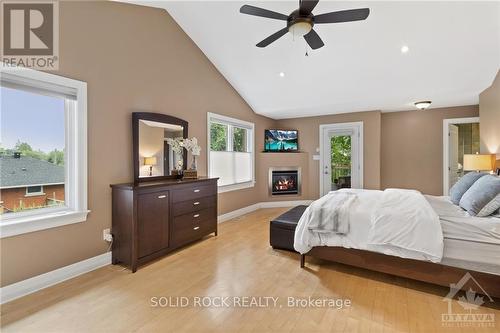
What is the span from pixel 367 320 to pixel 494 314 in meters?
1.05

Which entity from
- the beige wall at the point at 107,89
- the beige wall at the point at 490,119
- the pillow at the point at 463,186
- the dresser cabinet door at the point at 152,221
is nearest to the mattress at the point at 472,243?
the pillow at the point at 463,186

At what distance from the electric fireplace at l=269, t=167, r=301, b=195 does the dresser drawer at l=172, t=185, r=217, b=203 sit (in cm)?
265

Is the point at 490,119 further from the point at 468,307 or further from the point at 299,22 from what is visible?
the point at 299,22

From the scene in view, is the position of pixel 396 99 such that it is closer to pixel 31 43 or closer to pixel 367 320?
pixel 367 320

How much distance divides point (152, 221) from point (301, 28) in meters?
2.67

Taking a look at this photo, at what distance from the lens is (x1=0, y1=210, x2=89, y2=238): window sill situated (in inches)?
82.7

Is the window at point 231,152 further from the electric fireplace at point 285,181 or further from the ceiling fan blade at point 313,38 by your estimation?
the ceiling fan blade at point 313,38

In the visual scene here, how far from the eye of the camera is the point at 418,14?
2982 millimetres

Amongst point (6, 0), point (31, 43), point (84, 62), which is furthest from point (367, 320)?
point (6, 0)

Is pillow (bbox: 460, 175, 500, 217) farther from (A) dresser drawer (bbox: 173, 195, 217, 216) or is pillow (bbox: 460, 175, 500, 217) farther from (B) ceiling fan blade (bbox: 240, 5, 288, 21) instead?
(A) dresser drawer (bbox: 173, 195, 217, 216)

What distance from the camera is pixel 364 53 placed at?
3.68 m

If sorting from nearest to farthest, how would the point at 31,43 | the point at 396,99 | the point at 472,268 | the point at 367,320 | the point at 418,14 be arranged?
the point at 367,320
the point at 472,268
the point at 31,43
the point at 418,14
the point at 396,99

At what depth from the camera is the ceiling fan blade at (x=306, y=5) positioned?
2.06 metres

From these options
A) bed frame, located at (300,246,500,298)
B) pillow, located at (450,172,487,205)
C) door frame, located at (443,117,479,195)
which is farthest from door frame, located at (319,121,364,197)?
bed frame, located at (300,246,500,298)
